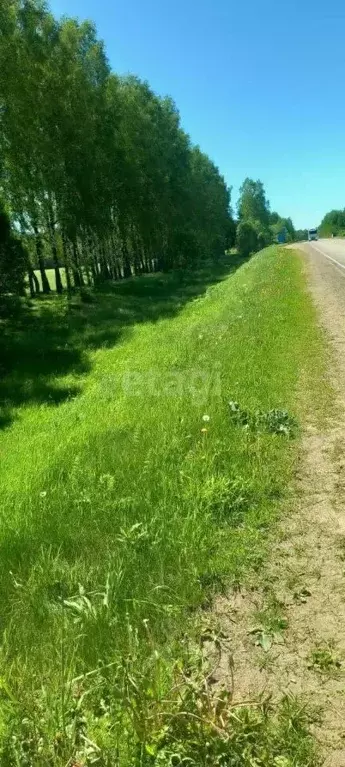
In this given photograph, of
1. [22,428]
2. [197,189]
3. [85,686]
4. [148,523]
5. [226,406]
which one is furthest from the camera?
[197,189]

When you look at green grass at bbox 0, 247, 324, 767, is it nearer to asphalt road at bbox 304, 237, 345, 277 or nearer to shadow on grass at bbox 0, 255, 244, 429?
shadow on grass at bbox 0, 255, 244, 429

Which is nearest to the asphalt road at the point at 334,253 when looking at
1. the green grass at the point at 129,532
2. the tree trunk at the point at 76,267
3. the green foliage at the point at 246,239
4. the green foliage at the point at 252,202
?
the tree trunk at the point at 76,267

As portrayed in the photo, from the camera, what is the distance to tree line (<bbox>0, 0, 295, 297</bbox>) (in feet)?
79.0

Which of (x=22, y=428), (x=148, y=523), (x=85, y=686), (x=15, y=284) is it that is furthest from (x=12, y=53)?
(x=85, y=686)

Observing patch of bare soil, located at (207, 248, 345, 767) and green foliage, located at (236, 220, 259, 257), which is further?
green foliage, located at (236, 220, 259, 257)

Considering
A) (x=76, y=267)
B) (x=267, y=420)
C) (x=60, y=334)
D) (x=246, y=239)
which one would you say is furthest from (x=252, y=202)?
(x=267, y=420)

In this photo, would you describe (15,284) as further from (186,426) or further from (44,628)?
(44,628)

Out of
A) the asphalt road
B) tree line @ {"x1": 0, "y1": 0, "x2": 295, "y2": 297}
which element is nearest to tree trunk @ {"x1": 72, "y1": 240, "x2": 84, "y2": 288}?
tree line @ {"x1": 0, "y1": 0, "x2": 295, "y2": 297}

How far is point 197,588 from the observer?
370 cm

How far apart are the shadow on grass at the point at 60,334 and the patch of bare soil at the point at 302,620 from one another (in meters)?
7.02

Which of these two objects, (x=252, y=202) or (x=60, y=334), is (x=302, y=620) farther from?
(x=252, y=202)

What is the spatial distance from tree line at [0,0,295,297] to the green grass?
13.7 m

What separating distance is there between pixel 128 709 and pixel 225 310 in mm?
14474

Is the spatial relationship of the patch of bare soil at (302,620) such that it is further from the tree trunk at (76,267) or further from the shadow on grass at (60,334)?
the tree trunk at (76,267)
